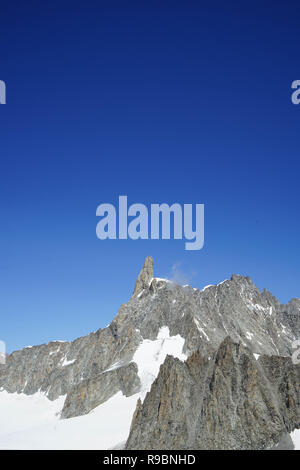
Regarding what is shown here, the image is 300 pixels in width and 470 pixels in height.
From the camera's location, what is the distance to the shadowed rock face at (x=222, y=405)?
217ft

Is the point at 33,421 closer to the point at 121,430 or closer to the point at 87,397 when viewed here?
the point at 87,397

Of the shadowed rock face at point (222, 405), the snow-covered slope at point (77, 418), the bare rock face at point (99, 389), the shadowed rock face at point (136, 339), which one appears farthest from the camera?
the shadowed rock face at point (136, 339)

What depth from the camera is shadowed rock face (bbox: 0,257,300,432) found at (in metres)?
148

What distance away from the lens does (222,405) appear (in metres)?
69.7

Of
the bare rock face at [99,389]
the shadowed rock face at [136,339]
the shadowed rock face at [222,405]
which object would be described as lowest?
the shadowed rock face at [222,405]

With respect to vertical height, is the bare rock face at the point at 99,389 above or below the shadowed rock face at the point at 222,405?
above

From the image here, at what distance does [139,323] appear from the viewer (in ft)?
584

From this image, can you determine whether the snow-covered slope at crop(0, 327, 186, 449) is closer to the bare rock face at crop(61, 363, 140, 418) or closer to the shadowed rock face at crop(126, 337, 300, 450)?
the bare rock face at crop(61, 363, 140, 418)

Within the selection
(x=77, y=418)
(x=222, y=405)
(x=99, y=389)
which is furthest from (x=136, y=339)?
(x=222, y=405)

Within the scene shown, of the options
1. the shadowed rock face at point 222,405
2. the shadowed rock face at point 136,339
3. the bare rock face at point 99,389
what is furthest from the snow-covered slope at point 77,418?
the shadowed rock face at point 222,405

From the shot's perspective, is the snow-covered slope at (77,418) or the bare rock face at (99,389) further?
the bare rock face at (99,389)

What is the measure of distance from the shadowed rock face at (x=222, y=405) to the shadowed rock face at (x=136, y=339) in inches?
2605

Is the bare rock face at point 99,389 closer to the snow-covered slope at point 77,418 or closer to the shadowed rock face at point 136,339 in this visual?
the shadowed rock face at point 136,339

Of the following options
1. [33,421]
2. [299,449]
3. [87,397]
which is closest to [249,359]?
[299,449]
